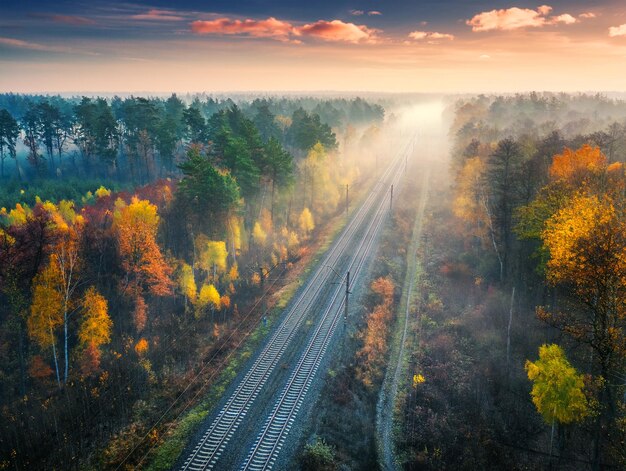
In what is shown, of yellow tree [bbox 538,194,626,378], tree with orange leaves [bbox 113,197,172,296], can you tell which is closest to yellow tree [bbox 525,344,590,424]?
yellow tree [bbox 538,194,626,378]

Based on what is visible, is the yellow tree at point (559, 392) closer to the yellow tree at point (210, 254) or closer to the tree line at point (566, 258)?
the tree line at point (566, 258)

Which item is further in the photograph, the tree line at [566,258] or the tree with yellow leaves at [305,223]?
the tree with yellow leaves at [305,223]

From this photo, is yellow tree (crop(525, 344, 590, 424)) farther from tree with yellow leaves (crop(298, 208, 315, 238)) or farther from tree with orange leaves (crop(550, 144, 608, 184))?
tree with yellow leaves (crop(298, 208, 315, 238))

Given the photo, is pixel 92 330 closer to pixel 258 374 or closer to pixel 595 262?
pixel 258 374

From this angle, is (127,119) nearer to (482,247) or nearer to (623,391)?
(482,247)

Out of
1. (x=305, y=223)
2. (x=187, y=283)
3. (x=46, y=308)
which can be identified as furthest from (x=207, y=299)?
(x=305, y=223)

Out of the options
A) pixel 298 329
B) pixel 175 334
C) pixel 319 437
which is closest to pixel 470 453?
pixel 319 437

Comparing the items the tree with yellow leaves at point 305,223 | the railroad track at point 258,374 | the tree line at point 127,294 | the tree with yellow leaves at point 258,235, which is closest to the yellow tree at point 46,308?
the tree line at point 127,294
